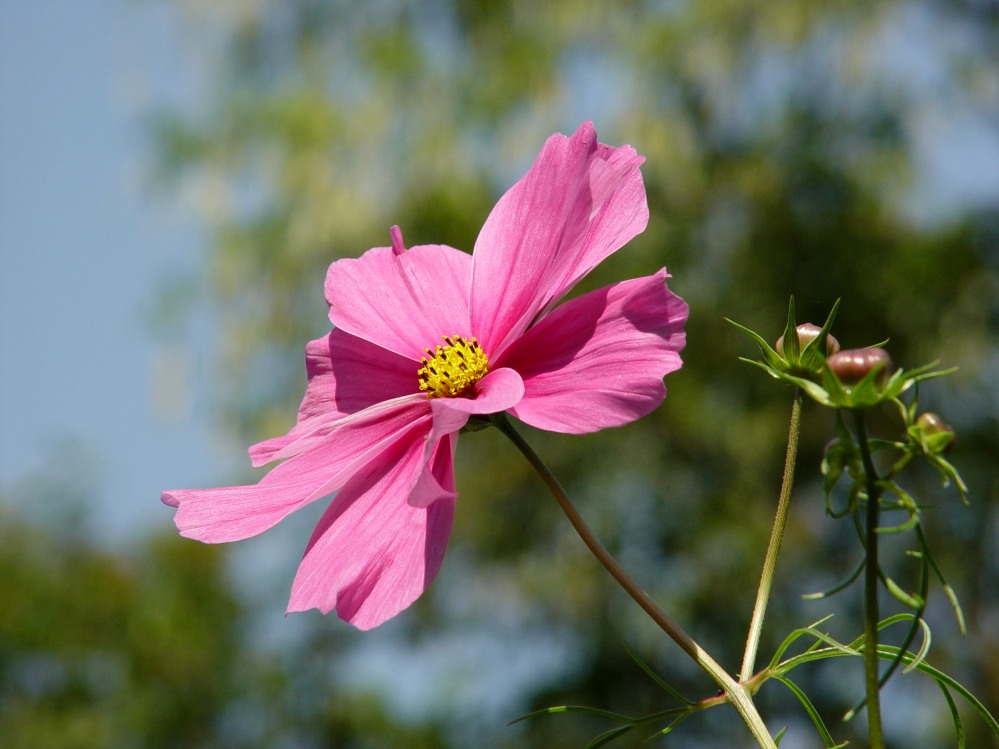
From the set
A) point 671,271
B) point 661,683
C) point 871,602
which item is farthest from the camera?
point 671,271

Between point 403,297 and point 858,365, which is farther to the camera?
point 403,297

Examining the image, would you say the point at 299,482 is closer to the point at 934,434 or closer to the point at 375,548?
the point at 375,548

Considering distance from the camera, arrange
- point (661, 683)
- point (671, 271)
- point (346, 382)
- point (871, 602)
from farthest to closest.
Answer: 1. point (671, 271)
2. point (346, 382)
3. point (661, 683)
4. point (871, 602)

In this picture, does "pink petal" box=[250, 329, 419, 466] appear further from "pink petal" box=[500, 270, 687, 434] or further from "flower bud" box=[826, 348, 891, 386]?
"flower bud" box=[826, 348, 891, 386]

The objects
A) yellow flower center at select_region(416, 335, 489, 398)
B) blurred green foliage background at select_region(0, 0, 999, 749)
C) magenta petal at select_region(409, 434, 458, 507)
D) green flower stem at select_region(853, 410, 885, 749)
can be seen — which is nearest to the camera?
green flower stem at select_region(853, 410, 885, 749)

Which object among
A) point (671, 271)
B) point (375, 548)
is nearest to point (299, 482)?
point (375, 548)

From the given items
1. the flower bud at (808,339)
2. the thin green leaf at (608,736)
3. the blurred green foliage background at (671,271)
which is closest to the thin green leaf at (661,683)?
the thin green leaf at (608,736)

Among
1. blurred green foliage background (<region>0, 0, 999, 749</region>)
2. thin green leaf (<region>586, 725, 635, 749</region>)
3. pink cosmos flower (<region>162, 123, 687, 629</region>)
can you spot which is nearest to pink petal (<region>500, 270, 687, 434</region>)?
pink cosmos flower (<region>162, 123, 687, 629</region>)

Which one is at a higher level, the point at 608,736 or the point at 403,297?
the point at 403,297
